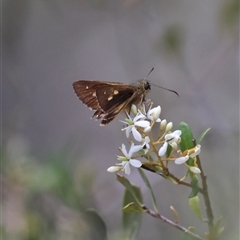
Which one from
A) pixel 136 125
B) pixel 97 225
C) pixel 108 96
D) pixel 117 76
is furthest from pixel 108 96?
pixel 117 76

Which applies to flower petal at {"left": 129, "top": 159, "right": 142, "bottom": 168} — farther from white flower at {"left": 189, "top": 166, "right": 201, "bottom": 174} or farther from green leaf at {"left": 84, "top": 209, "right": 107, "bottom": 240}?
green leaf at {"left": 84, "top": 209, "right": 107, "bottom": 240}

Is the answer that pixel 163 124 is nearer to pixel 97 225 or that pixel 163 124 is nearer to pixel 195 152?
pixel 195 152

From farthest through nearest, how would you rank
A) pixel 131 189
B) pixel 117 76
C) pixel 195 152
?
pixel 117 76 → pixel 131 189 → pixel 195 152

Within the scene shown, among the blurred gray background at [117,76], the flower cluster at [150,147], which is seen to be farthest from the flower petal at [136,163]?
the blurred gray background at [117,76]

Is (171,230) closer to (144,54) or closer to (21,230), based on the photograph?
(21,230)

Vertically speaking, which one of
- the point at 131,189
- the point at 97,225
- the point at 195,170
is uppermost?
the point at 195,170

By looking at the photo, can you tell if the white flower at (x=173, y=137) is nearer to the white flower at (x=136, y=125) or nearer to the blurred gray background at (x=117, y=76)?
the white flower at (x=136, y=125)
